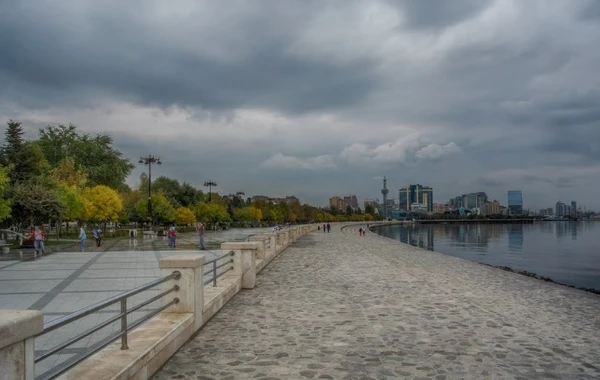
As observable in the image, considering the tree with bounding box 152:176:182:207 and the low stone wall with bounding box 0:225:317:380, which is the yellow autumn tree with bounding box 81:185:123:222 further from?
the low stone wall with bounding box 0:225:317:380

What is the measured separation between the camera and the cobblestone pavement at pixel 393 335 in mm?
6176

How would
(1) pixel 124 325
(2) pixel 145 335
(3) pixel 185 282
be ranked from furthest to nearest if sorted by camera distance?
(3) pixel 185 282 < (2) pixel 145 335 < (1) pixel 124 325

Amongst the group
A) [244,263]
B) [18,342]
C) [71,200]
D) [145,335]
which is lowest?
[145,335]

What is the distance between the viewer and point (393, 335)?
7953 mm

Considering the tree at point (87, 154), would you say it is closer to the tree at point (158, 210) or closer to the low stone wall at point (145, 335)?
the tree at point (158, 210)

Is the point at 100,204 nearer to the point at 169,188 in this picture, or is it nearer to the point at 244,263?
the point at 169,188

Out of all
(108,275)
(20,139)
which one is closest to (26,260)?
(108,275)

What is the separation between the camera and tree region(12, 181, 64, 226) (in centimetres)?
3884

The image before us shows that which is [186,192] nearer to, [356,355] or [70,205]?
[70,205]

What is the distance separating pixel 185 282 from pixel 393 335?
11.5ft

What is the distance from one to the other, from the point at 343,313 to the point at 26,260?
64.9ft

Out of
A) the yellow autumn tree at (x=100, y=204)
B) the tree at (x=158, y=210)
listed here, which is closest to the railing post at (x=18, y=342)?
the yellow autumn tree at (x=100, y=204)

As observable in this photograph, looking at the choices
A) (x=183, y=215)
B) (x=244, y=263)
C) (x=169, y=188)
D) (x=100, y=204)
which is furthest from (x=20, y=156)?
(x=244, y=263)

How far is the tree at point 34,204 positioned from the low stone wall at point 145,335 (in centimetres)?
3392
